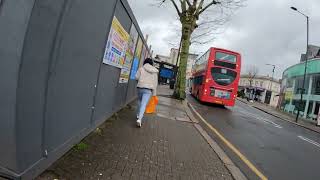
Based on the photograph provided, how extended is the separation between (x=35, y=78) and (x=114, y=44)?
164 inches

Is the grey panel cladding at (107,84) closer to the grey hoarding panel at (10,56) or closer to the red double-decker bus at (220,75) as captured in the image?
the grey hoarding panel at (10,56)

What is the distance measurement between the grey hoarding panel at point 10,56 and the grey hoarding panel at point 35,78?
0.16 ft

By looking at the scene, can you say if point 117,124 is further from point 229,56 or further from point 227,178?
point 229,56

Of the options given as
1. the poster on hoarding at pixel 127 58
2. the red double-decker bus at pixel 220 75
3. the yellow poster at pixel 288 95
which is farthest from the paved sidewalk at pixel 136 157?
the yellow poster at pixel 288 95

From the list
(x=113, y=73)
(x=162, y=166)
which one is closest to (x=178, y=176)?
(x=162, y=166)

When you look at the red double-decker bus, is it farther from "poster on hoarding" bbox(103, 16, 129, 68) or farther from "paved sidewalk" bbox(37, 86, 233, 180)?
"poster on hoarding" bbox(103, 16, 129, 68)

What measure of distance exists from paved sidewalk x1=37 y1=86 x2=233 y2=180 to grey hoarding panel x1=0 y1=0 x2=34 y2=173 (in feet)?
2.92

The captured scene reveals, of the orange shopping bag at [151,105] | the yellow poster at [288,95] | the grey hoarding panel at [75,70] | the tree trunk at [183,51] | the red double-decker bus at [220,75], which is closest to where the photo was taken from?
the grey hoarding panel at [75,70]

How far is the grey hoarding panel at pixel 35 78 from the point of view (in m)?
3.62

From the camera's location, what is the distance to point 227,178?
20.1 ft

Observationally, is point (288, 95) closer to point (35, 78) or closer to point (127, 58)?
point (127, 58)

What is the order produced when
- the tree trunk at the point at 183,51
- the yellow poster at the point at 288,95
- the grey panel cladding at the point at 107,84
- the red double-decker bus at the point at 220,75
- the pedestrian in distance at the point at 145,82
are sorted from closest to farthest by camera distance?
the grey panel cladding at the point at 107,84 → the pedestrian in distance at the point at 145,82 → the red double-decker bus at the point at 220,75 → the tree trunk at the point at 183,51 → the yellow poster at the point at 288,95

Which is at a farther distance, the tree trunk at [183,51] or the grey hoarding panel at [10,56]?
the tree trunk at [183,51]

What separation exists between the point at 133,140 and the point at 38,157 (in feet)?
11.5
